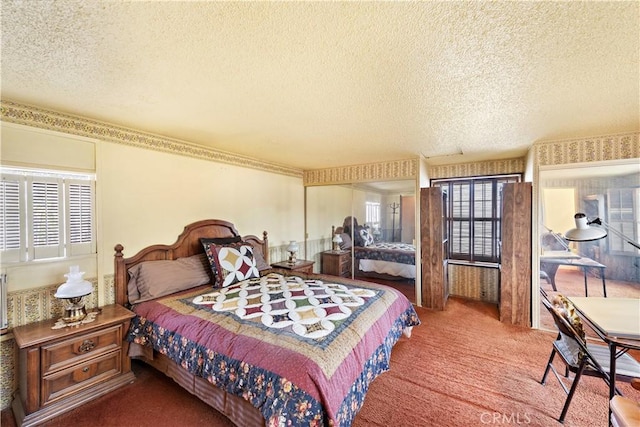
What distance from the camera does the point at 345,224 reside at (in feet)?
15.4

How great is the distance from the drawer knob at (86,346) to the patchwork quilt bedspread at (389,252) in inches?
142

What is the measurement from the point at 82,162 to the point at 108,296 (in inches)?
49.0

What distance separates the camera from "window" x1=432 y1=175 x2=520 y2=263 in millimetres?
3932

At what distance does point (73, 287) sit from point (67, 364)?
1.75ft

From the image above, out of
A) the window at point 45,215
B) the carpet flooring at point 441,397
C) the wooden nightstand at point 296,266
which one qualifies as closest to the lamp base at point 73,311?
the window at point 45,215

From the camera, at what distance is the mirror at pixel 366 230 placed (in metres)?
4.07

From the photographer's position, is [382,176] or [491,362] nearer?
[491,362]

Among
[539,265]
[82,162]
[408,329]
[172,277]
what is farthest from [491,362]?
[82,162]

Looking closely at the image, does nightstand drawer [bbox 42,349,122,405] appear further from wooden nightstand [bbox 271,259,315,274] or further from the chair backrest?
the chair backrest

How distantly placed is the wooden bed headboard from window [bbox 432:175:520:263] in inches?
127

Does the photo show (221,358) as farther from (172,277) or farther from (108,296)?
(108,296)

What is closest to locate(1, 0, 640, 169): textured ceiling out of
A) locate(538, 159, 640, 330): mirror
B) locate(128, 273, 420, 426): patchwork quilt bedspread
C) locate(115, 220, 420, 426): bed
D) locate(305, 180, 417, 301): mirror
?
locate(538, 159, 640, 330): mirror

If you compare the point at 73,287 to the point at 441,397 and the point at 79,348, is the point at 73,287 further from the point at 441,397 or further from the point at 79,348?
the point at 441,397

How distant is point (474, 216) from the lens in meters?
4.08
